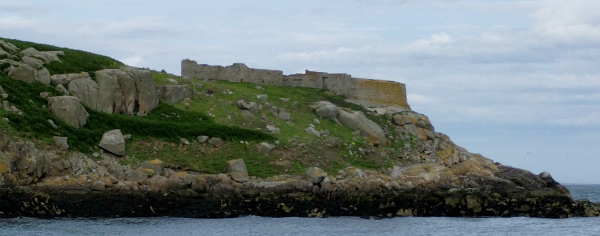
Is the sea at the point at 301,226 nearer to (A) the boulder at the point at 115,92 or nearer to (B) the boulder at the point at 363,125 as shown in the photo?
(A) the boulder at the point at 115,92

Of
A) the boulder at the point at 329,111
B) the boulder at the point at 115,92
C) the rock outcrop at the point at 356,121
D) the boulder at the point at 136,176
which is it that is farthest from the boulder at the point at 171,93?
the boulder at the point at 136,176

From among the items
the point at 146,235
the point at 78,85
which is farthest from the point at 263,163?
the point at 146,235

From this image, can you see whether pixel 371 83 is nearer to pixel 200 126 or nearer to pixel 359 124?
pixel 359 124

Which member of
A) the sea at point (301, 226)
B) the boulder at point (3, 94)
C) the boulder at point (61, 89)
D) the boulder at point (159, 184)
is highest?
the boulder at point (61, 89)

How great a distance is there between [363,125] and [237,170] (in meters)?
10.7

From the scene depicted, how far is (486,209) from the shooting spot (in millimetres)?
35156

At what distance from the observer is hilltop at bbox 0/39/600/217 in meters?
32.8

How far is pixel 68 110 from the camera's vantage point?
3797 cm

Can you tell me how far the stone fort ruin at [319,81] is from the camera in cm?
5075

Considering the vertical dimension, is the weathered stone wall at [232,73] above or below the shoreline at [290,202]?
above

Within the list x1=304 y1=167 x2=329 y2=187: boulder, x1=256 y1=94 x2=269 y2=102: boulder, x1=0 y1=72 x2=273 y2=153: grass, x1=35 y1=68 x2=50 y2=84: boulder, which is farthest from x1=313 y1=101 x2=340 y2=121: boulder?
x1=35 y1=68 x2=50 y2=84: boulder

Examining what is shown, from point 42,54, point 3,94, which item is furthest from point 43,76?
point 42,54

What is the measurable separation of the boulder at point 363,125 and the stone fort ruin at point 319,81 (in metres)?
5.25

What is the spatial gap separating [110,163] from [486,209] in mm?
14216
